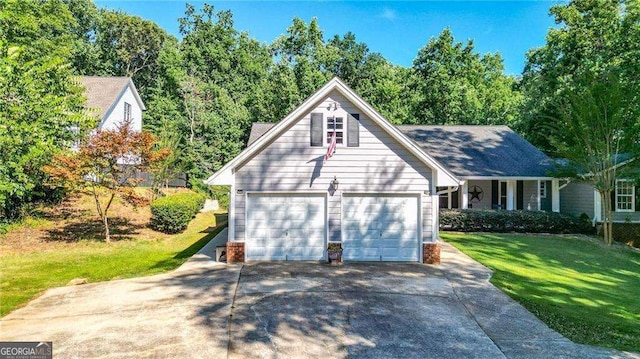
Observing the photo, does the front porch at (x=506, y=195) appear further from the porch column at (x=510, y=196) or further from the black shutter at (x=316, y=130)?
the black shutter at (x=316, y=130)

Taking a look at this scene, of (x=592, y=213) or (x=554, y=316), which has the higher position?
(x=592, y=213)

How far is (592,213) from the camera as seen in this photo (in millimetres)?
20297

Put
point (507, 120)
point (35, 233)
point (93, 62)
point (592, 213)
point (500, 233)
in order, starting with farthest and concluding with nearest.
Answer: point (93, 62) → point (507, 120) → point (592, 213) → point (500, 233) → point (35, 233)

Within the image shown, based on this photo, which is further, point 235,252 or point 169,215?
point 169,215

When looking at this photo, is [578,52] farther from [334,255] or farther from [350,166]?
[334,255]

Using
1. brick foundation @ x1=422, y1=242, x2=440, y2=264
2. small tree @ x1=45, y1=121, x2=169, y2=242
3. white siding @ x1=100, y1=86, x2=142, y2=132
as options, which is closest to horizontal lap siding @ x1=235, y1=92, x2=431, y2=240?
brick foundation @ x1=422, y1=242, x2=440, y2=264

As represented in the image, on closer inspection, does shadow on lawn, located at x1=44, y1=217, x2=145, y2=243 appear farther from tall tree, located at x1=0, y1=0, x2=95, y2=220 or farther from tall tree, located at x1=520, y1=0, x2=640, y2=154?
tall tree, located at x1=520, y1=0, x2=640, y2=154

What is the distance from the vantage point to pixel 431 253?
12.0 m

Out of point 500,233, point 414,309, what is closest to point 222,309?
point 414,309

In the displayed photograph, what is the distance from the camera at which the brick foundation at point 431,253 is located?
12.0 meters

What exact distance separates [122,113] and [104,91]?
1.97 meters

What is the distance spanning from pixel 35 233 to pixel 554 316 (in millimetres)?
19075

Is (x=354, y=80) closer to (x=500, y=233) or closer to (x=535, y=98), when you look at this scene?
(x=535, y=98)

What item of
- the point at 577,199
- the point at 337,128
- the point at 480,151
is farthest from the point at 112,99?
the point at 577,199
